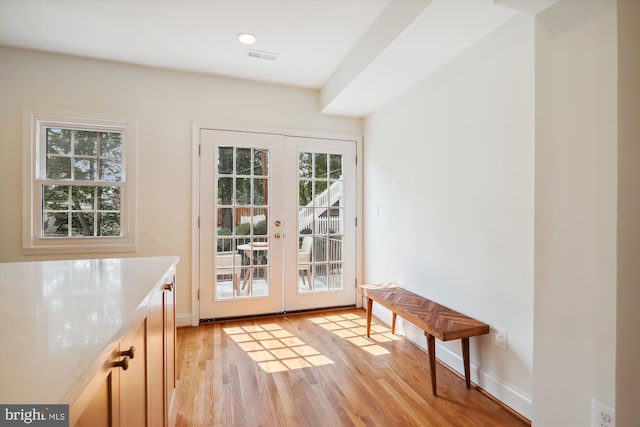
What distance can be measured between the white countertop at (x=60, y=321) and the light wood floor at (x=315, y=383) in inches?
40.6

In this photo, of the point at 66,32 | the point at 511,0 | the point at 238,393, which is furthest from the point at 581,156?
the point at 66,32

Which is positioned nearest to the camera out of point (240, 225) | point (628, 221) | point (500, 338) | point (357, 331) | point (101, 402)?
point (101, 402)

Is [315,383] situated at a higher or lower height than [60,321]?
lower

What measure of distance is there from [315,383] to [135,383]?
55.2 inches

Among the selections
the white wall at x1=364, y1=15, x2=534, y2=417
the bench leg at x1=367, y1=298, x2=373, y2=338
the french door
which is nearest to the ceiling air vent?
the french door

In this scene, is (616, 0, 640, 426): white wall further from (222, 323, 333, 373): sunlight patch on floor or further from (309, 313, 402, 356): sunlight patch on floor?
(222, 323, 333, 373): sunlight patch on floor

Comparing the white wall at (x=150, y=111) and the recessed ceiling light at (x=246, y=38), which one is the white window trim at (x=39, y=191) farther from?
the recessed ceiling light at (x=246, y=38)

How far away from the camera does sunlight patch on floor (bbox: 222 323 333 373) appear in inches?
91.1

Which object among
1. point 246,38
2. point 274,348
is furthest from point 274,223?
point 246,38

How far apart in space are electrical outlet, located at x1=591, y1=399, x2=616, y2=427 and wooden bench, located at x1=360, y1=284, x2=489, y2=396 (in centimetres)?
68

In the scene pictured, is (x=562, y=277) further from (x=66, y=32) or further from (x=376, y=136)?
(x=66, y=32)

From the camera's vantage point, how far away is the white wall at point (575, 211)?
118 cm

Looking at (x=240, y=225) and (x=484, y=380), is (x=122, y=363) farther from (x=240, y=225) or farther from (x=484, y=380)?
(x=240, y=225)

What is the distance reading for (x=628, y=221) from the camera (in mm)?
1146
